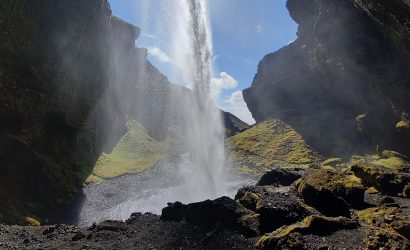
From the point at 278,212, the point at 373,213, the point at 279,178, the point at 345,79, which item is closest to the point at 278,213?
the point at 278,212

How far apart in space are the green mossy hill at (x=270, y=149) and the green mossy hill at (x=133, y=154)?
21047 mm

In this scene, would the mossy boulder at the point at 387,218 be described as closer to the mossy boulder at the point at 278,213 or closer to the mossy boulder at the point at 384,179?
the mossy boulder at the point at 278,213

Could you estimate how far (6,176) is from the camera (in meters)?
43.7

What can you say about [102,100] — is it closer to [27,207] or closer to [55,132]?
[55,132]

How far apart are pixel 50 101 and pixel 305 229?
157 feet

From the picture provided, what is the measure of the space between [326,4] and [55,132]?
6606 cm

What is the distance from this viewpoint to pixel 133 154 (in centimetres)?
9419

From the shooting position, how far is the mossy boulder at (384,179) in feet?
115

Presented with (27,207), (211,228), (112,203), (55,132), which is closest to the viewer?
(211,228)

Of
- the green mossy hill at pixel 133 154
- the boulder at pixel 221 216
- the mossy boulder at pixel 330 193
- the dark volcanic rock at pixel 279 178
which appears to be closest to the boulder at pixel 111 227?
the boulder at pixel 221 216

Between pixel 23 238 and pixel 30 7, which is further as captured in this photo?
pixel 30 7

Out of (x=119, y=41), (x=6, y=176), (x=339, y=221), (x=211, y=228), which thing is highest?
(x=119, y=41)

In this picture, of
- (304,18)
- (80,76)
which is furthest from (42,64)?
(304,18)

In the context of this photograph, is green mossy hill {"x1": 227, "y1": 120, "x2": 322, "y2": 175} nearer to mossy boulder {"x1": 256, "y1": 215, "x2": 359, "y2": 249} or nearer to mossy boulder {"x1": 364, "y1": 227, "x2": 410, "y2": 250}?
mossy boulder {"x1": 256, "y1": 215, "x2": 359, "y2": 249}
